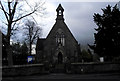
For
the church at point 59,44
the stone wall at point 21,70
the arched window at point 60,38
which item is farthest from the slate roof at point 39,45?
the stone wall at point 21,70

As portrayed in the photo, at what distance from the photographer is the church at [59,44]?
1843 inches

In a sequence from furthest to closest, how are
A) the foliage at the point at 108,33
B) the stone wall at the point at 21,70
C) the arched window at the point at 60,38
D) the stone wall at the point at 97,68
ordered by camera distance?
the arched window at the point at 60,38, the foliage at the point at 108,33, the stone wall at the point at 97,68, the stone wall at the point at 21,70

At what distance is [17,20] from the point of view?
84.5 feet

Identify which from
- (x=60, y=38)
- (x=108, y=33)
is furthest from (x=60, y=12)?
(x=108, y=33)

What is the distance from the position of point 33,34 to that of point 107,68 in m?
29.9

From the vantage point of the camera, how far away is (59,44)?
46.8 metres

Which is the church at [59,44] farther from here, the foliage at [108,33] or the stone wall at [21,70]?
the stone wall at [21,70]

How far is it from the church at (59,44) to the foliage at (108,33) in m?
16.8

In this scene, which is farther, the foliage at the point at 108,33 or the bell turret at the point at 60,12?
the bell turret at the point at 60,12

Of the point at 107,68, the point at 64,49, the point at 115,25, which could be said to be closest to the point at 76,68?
the point at 107,68

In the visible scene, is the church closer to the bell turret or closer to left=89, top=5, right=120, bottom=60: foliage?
the bell turret

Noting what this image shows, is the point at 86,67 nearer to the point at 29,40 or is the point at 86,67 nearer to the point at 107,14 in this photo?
the point at 107,14

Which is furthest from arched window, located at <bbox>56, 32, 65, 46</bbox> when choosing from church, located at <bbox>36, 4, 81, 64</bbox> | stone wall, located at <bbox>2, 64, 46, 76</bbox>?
stone wall, located at <bbox>2, 64, 46, 76</bbox>

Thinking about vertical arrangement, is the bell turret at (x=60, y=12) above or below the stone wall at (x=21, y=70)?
above
